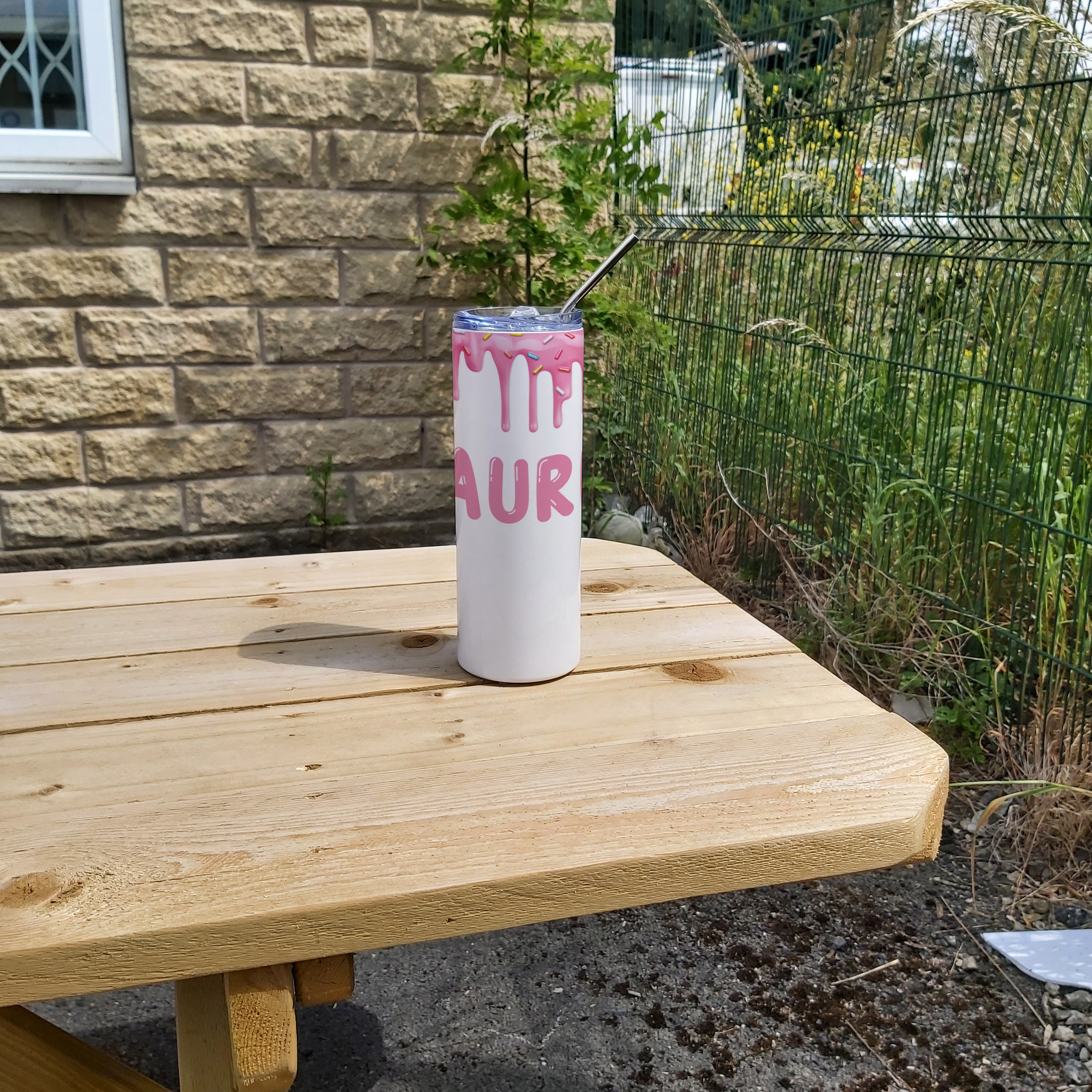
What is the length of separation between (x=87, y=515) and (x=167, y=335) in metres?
0.60

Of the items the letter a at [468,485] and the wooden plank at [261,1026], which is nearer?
the wooden plank at [261,1026]

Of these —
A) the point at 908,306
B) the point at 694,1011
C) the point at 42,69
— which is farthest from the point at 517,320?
the point at 42,69

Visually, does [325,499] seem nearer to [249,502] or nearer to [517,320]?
[249,502]

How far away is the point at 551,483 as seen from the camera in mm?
927

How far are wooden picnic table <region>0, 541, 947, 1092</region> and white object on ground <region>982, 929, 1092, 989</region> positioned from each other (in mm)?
1021

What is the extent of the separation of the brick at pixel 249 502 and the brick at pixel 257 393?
0.21 metres

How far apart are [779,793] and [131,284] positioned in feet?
9.51

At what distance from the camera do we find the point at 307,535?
11.5ft

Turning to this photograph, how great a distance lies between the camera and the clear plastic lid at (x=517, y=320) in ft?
2.93

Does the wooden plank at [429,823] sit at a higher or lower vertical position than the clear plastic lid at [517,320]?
lower

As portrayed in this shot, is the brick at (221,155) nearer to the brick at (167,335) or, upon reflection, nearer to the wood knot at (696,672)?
the brick at (167,335)

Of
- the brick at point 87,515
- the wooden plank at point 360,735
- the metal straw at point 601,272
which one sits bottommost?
the brick at point 87,515

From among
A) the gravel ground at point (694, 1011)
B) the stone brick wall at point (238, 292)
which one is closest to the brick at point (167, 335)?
the stone brick wall at point (238, 292)

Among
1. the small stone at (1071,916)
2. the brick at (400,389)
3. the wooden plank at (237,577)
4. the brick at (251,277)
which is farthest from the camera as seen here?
the brick at (400,389)
